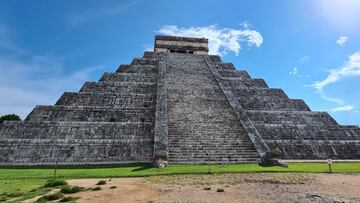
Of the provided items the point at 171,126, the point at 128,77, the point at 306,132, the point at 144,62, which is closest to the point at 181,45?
the point at 144,62

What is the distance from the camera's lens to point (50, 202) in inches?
281

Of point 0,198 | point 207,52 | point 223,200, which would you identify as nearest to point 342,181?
point 223,200

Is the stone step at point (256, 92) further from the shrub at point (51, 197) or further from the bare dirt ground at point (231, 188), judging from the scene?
the shrub at point (51, 197)

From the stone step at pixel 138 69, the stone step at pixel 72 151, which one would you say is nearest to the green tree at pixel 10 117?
the stone step at pixel 138 69

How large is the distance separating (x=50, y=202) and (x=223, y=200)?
4.13 meters

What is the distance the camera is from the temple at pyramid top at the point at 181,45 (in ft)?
125

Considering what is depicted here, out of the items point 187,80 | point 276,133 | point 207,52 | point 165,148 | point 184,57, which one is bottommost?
point 165,148

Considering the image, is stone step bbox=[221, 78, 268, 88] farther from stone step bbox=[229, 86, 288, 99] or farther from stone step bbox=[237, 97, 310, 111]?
stone step bbox=[237, 97, 310, 111]

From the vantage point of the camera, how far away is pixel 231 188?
29.3ft

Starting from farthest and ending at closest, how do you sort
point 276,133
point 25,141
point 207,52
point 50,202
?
point 207,52, point 276,133, point 25,141, point 50,202

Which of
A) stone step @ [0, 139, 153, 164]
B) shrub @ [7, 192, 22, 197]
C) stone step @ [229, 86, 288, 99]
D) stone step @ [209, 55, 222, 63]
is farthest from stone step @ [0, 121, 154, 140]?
stone step @ [209, 55, 222, 63]

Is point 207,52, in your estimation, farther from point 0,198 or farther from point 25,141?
point 0,198

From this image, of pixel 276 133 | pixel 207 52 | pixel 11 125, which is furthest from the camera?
pixel 207 52

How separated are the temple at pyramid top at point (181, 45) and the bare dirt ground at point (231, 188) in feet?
93.1
